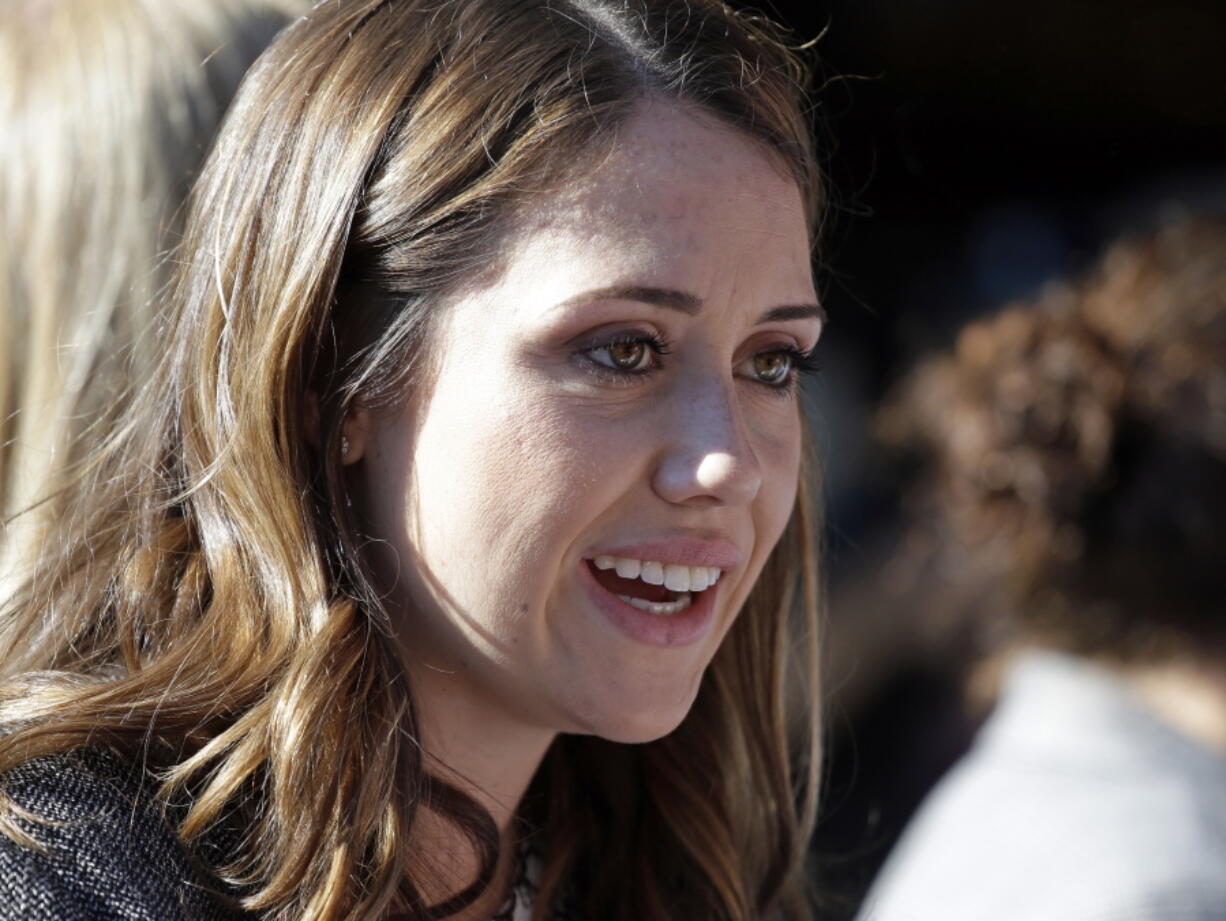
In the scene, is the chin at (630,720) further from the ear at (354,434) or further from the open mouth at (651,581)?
the ear at (354,434)

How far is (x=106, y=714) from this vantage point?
1.46m

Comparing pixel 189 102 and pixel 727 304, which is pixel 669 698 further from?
pixel 189 102

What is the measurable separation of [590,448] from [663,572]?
18 centimetres

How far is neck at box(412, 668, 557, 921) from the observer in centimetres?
162

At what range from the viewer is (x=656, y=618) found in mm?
1596

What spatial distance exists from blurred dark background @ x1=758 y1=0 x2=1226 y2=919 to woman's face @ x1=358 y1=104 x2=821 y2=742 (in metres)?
2.00

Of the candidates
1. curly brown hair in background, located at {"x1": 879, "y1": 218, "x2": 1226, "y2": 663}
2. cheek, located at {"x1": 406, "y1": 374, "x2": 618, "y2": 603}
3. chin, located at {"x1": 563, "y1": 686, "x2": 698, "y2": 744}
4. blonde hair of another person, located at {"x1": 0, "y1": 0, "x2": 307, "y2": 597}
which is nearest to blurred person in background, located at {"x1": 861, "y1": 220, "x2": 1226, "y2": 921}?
A: curly brown hair in background, located at {"x1": 879, "y1": 218, "x2": 1226, "y2": 663}

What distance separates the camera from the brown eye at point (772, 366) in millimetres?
1698

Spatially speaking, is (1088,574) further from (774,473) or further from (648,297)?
(648,297)

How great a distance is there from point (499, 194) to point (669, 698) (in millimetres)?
610

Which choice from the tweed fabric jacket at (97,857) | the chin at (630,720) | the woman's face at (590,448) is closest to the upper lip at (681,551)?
the woman's face at (590,448)

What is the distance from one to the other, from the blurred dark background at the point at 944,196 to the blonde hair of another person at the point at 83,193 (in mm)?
1718

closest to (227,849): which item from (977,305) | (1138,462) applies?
(1138,462)

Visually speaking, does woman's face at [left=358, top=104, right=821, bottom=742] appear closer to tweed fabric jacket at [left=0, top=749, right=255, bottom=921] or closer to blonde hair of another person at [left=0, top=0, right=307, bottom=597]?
tweed fabric jacket at [left=0, top=749, right=255, bottom=921]
